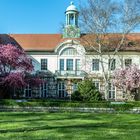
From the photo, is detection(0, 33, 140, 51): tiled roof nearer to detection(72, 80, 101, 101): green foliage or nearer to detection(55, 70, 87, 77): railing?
detection(55, 70, 87, 77): railing

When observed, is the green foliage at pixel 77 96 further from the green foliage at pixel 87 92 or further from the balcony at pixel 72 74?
the balcony at pixel 72 74

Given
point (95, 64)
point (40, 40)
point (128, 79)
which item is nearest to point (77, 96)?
point (128, 79)

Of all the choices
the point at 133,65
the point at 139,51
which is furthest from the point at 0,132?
the point at 139,51

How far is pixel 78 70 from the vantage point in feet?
179

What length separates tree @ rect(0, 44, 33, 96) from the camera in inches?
1724

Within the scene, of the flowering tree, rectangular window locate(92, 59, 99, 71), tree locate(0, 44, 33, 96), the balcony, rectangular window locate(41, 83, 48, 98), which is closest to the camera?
tree locate(0, 44, 33, 96)

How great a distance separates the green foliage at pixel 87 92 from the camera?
161ft

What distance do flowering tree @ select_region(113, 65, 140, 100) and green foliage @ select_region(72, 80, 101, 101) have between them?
3028 mm

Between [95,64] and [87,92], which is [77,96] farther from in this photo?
[95,64]

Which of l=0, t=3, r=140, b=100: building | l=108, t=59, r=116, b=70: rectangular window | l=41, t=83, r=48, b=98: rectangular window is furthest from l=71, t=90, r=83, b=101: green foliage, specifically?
l=41, t=83, r=48, b=98: rectangular window

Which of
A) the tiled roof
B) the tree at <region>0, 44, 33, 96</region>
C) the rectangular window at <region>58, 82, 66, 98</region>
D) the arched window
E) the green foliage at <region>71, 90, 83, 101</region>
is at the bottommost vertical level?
the green foliage at <region>71, 90, 83, 101</region>

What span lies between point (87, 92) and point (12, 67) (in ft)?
29.7

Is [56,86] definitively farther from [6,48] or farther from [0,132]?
[0,132]

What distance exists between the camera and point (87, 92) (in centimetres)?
4947
